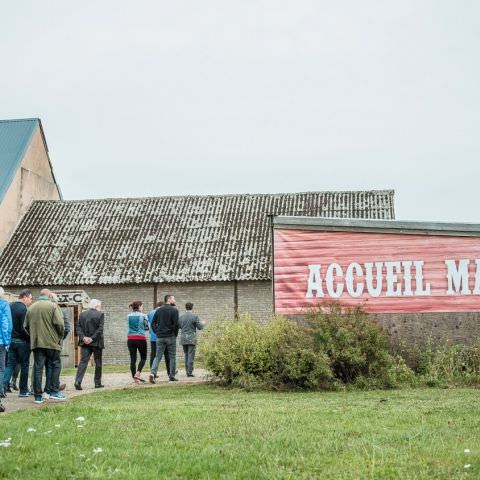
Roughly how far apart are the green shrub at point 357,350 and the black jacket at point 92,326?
4167 mm

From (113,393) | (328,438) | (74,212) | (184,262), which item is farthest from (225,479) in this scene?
(74,212)

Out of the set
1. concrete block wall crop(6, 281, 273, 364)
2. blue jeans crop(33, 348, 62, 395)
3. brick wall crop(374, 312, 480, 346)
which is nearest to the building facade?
concrete block wall crop(6, 281, 273, 364)

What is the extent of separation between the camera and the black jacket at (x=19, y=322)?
52.0ft

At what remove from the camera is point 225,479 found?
6.75 metres

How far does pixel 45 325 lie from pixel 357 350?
17.7 feet

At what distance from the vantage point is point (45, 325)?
14.6m

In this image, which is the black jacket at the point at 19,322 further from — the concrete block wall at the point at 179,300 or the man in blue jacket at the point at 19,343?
the concrete block wall at the point at 179,300

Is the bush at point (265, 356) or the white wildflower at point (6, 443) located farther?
the bush at point (265, 356)

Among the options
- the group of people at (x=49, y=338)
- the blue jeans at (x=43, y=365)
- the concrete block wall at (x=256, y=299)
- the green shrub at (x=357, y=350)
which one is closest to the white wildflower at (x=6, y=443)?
the group of people at (x=49, y=338)

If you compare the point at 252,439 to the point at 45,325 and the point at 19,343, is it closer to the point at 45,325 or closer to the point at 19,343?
the point at 45,325

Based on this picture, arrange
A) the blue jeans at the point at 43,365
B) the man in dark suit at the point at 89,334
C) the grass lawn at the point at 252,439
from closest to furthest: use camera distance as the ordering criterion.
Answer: the grass lawn at the point at 252,439
the blue jeans at the point at 43,365
the man in dark suit at the point at 89,334

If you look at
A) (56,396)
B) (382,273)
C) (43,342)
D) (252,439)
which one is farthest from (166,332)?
(252,439)

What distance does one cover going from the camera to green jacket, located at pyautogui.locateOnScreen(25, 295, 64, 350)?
14.5m

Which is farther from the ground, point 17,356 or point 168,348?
point 168,348
